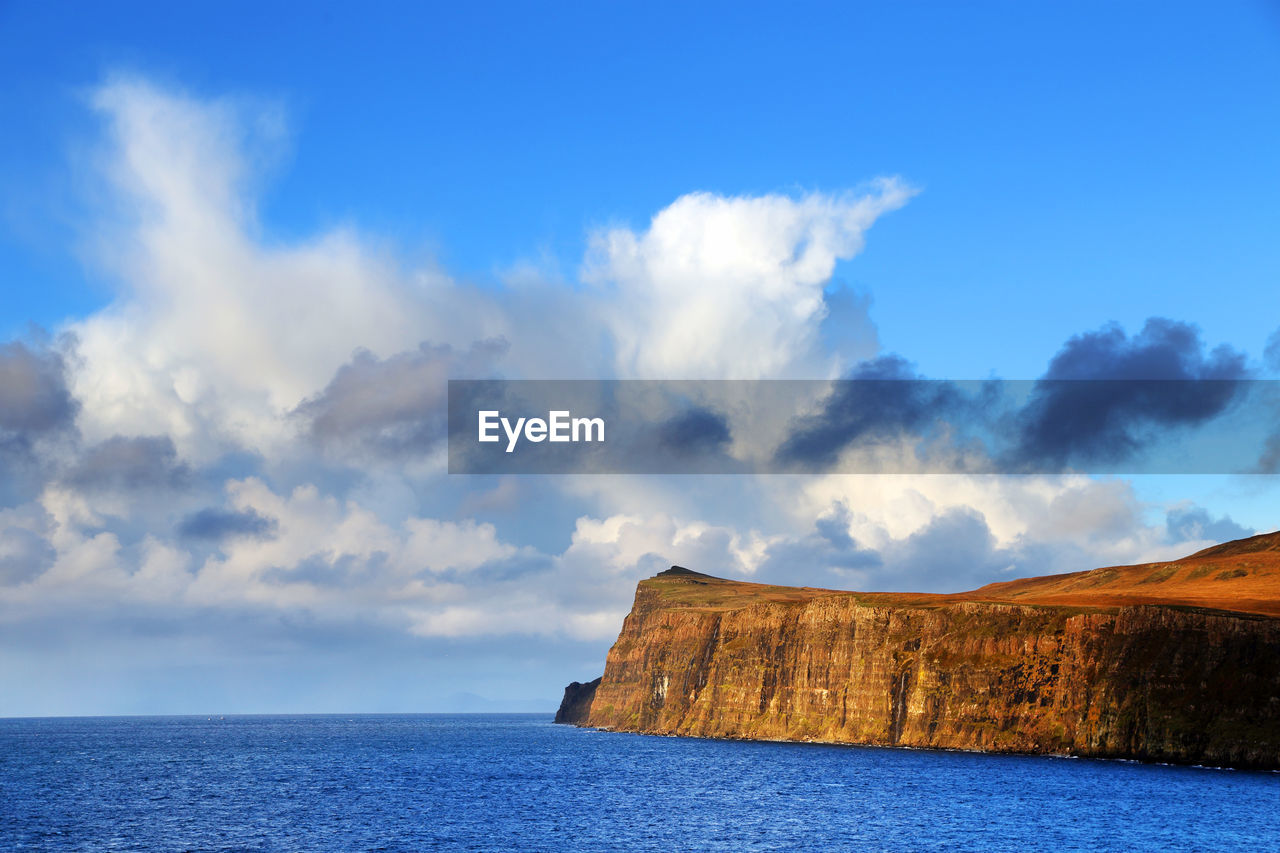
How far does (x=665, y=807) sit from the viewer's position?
113750mm

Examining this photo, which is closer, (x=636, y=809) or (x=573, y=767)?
(x=636, y=809)

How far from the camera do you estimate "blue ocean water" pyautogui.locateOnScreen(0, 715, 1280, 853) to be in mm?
92125

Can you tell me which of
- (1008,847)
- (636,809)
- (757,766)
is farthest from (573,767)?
(1008,847)

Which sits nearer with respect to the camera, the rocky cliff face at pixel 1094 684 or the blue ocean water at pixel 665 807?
the blue ocean water at pixel 665 807

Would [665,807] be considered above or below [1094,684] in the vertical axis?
below

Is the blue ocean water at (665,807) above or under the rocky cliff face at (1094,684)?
under

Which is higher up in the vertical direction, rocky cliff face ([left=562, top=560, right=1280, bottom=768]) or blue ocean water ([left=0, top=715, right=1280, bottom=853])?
rocky cliff face ([left=562, top=560, right=1280, bottom=768])

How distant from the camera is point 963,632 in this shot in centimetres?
19175

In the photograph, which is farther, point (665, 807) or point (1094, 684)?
point (1094, 684)

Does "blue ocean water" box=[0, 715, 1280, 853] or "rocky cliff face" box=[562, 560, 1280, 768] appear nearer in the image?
"blue ocean water" box=[0, 715, 1280, 853]

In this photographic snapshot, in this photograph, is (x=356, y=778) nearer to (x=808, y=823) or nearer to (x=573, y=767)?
(x=573, y=767)

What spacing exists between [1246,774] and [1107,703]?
1034 inches

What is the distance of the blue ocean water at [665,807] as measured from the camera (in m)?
92.1

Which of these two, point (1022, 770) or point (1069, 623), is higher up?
point (1069, 623)
